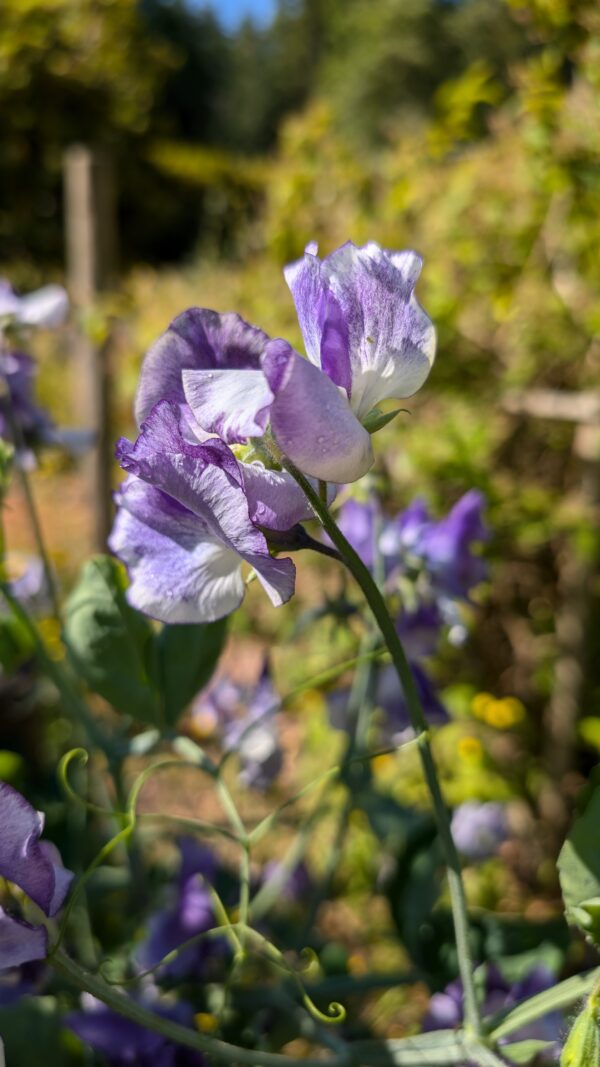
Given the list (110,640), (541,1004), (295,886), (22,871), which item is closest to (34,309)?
(110,640)

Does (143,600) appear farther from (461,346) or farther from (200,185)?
(200,185)

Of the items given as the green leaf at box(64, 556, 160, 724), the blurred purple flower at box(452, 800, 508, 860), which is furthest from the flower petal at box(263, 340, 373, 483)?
the blurred purple flower at box(452, 800, 508, 860)

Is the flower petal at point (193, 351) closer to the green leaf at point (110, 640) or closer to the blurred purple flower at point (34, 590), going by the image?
the green leaf at point (110, 640)

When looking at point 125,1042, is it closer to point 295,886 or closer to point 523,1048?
point 523,1048

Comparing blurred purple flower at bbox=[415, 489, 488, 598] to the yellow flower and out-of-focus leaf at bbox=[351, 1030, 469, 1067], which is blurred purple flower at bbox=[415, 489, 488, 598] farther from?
the yellow flower

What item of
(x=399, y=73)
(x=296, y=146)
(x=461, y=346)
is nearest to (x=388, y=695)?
(x=461, y=346)
